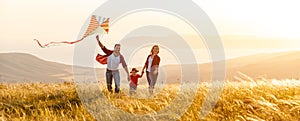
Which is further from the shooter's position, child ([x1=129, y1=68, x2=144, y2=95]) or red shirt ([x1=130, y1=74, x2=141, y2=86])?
red shirt ([x1=130, y1=74, x2=141, y2=86])

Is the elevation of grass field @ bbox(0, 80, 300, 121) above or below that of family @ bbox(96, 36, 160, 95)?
below

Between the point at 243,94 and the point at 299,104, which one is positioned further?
the point at 243,94

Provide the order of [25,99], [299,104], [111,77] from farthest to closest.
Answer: [111,77] < [25,99] < [299,104]

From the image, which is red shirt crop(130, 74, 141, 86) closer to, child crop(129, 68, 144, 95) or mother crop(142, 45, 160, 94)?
child crop(129, 68, 144, 95)

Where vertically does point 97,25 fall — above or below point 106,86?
above

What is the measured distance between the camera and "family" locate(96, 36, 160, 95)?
39.7ft

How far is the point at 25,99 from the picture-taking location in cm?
1071

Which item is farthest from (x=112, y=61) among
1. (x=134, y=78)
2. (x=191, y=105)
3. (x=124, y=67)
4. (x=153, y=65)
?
(x=191, y=105)

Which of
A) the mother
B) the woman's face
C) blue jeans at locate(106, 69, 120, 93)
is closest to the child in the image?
the mother

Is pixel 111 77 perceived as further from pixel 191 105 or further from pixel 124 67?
pixel 191 105

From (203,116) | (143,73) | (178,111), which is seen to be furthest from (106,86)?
(203,116)

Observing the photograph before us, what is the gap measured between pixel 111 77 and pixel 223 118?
592 cm

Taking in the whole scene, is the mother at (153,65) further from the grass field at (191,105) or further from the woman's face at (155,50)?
the grass field at (191,105)

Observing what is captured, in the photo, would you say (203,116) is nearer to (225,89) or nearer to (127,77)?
(225,89)
